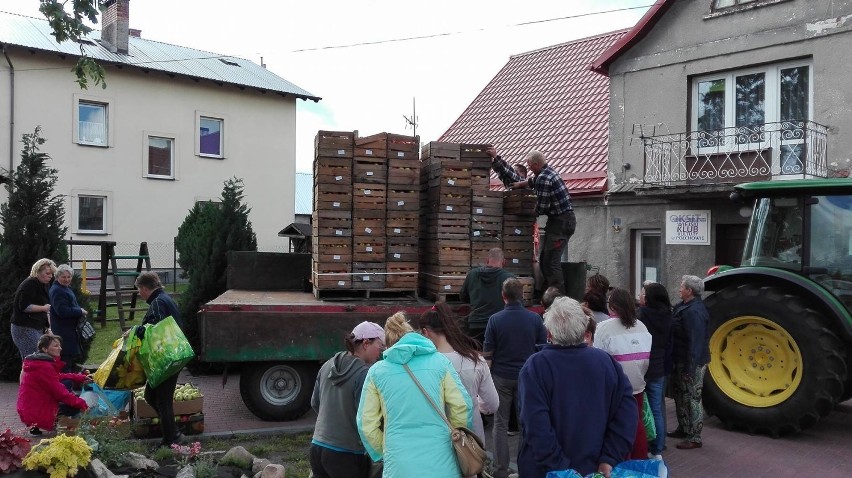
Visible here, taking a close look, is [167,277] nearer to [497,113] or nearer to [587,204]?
[497,113]

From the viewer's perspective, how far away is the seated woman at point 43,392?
711cm

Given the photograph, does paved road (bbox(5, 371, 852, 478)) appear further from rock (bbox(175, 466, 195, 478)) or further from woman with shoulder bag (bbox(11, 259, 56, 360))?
rock (bbox(175, 466, 195, 478))

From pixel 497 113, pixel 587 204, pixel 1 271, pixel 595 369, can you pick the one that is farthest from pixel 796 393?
pixel 497 113

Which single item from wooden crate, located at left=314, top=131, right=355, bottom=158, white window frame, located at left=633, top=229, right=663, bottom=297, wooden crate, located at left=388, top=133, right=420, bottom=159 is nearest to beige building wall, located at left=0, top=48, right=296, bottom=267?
white window frame, located at left=633, top=229, right=663, bottom=297

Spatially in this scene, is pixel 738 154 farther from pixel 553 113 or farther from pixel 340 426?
pixel 340 426

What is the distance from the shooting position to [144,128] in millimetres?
24703

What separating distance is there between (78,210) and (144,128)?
351 centimetres

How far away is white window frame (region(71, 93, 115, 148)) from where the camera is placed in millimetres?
23328

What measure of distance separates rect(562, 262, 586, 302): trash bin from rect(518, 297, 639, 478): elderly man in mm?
5593

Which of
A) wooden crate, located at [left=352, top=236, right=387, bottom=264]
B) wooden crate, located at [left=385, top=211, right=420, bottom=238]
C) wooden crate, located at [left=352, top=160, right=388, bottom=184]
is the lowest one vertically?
wooden crate, located at [left=352, top=236, right=387, bottom=264]

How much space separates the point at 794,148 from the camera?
494 inches

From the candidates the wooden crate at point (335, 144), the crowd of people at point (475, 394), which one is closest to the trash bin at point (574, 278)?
the wooden crate at point (335, 144)

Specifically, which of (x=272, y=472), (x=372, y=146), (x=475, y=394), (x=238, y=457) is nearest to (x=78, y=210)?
(x=372, y=146)

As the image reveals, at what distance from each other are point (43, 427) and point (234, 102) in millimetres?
20912
